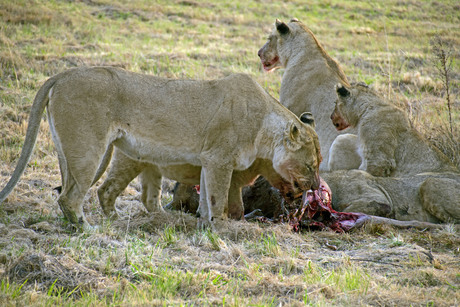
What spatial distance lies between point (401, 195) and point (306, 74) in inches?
120

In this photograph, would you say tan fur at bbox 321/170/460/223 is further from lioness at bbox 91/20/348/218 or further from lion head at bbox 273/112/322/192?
lioness at bbox 91/20/348/218

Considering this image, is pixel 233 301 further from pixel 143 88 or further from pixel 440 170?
pixel 440 170

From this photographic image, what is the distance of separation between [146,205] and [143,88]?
1.73m

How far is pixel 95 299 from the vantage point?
14.2 feet

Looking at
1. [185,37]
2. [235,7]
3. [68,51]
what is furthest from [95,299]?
[235,7]

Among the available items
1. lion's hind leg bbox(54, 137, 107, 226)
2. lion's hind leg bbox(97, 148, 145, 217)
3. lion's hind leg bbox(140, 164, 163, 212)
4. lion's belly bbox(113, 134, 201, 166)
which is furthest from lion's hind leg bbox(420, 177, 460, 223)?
lion's hind leg bbox(54, 137, 107, 226)

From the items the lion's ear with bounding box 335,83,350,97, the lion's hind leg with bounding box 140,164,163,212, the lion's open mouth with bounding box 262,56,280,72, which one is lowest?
the lion's hind leg with bounding box 140,164,163,212

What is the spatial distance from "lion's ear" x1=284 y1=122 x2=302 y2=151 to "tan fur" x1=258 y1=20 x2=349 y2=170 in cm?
239

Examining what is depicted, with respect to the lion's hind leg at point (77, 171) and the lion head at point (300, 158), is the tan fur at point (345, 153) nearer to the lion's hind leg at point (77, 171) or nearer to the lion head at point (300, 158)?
the lion head at point (300, 158)

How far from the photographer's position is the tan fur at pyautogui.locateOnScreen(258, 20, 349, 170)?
9.35 meters

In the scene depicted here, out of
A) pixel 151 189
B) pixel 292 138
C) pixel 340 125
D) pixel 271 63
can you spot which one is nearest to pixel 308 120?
pixel 292 138

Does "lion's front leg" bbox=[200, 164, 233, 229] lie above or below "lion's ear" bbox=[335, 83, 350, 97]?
below

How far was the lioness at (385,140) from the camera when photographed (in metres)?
8.06

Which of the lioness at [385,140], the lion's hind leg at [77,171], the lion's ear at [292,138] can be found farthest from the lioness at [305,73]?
the lion's ear at [292,138]
